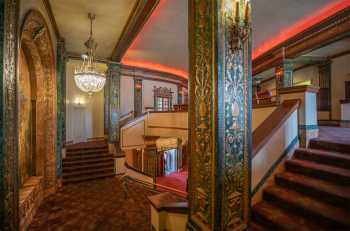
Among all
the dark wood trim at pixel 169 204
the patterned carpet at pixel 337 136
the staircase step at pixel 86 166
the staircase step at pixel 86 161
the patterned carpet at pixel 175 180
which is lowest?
the patterned carpet at pixel 175 180

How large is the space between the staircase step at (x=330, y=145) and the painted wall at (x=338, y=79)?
251 inches

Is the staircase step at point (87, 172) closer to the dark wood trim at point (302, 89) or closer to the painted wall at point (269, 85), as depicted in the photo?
the dark wood trim at point (302, 89)

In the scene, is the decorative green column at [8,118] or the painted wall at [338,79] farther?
the painted wall at [338,79]

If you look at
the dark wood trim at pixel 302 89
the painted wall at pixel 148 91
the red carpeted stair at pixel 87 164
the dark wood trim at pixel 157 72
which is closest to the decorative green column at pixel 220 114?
the dark wood trim at pixel 302 89

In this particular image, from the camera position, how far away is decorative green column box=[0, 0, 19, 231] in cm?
153

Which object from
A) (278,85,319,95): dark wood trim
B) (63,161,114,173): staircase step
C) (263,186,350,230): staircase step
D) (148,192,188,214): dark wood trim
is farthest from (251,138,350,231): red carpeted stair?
(63,161,114,173): staircase step

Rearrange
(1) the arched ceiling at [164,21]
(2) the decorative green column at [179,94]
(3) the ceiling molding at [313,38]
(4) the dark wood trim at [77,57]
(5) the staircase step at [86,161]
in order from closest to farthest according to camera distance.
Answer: (1) the arched ceiling at [164,21]
(3) the ceiling molding at [313,38]
(5) the staircase step at [86,161]
(4) the dark wood trim at [77,57]
(2) the decorative green column at [179,94]

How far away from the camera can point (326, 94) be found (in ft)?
25.5

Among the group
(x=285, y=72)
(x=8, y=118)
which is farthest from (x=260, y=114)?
(x=8, y=118)

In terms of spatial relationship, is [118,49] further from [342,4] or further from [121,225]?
[342,4]

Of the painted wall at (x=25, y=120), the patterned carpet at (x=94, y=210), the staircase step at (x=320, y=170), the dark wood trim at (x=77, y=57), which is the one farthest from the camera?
the dark wood trim at (x=77, y=57)

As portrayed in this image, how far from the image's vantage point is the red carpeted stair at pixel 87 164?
5.30 metres

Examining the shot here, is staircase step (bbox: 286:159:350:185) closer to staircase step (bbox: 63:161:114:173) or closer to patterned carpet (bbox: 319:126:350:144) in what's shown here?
patterned carpet (bbox: 319:126:350:144)

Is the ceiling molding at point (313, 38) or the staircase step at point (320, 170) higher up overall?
the ceiling molding at point (313, 38)
